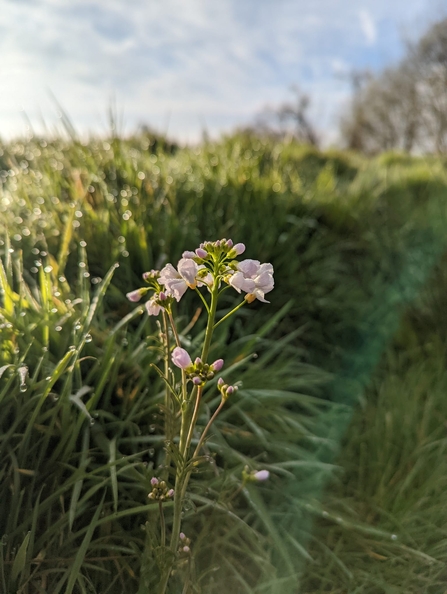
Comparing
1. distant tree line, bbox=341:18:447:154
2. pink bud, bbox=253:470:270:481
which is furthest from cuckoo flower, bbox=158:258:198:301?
distant tree line, bbox=341:18:447:154

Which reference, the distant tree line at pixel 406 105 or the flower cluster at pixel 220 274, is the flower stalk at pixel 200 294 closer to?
the flower cluster at pixel 220 274

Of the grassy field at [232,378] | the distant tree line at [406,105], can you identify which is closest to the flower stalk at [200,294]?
the grassy field at [232,378]

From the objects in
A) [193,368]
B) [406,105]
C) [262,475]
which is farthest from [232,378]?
[406,105]

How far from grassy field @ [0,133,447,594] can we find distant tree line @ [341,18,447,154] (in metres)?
2.31

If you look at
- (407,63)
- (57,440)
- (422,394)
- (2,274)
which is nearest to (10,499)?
(57,440)

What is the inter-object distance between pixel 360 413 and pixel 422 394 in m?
0.31

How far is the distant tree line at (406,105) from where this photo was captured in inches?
203

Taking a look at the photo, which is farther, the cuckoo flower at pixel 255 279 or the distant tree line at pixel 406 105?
Result: the distant tree line at pixel 406 105

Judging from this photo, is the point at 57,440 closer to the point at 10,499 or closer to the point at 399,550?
the point at 10,499

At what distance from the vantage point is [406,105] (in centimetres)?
802

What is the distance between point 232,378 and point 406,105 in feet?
25.6

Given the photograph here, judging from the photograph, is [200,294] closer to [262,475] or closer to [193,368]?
[193,368]

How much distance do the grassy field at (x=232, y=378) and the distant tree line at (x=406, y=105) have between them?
231 cm

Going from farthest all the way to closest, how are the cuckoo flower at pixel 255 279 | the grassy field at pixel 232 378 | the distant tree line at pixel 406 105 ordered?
1. the distant tree line at pixel 406 105
2. the grassy field at pixel 232 378
3. the cuckoo flower at pixel 255 279
